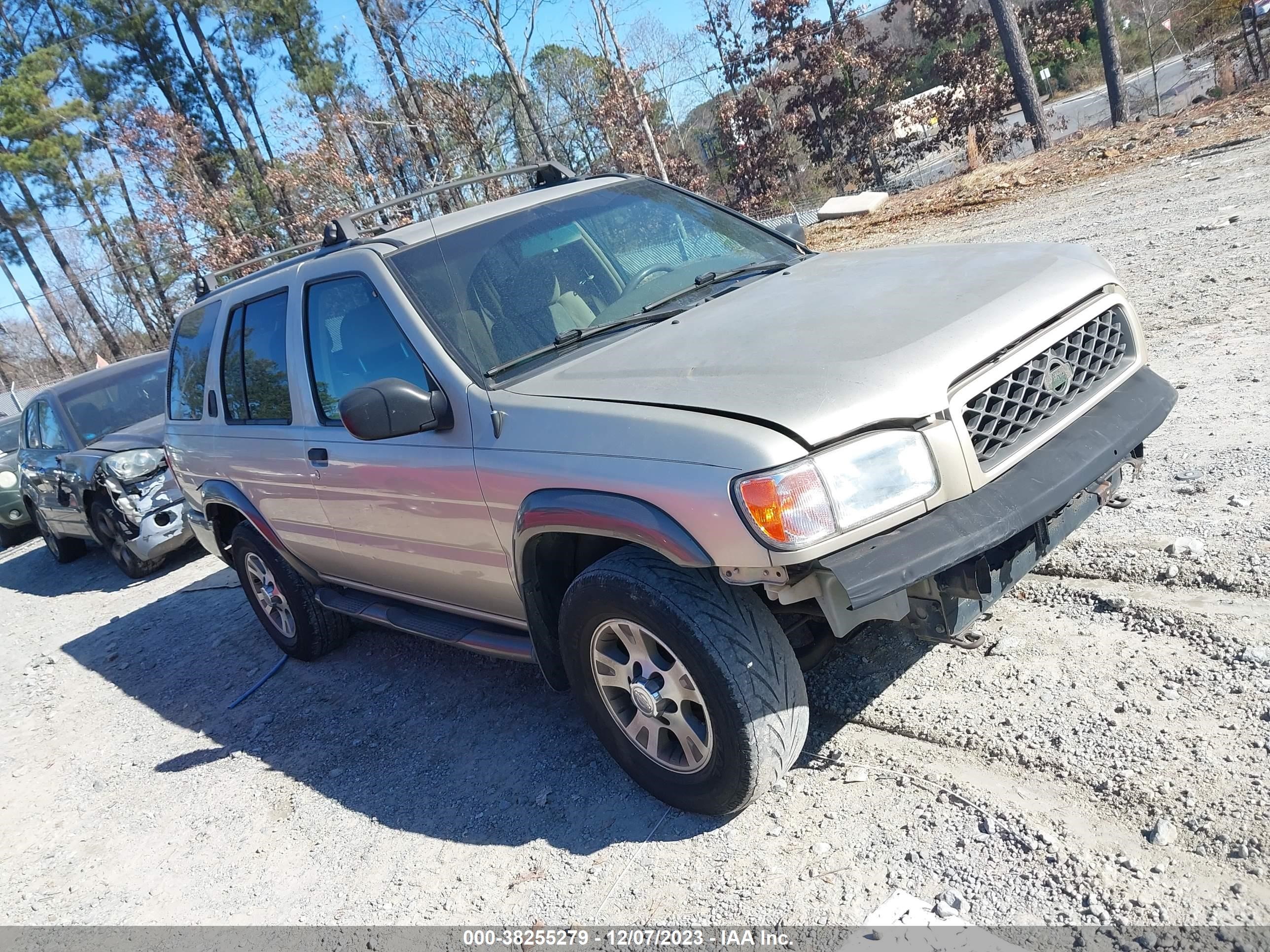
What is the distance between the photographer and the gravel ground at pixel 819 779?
8.58ft

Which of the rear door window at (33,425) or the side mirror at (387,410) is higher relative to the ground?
the rear door window at (33,425)

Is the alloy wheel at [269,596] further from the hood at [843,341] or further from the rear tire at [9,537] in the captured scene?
the rear tire at [9,537]

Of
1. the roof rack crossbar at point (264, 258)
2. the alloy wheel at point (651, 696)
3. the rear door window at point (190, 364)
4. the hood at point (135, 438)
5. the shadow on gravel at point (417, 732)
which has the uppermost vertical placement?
the roof rack crossbar at point (264, 258)

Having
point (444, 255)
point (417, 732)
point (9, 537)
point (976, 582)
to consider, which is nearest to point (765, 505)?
point (976, 582)

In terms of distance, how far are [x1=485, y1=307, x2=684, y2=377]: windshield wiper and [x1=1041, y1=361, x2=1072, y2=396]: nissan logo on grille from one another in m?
1.31

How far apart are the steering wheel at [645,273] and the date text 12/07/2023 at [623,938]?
2.27 m

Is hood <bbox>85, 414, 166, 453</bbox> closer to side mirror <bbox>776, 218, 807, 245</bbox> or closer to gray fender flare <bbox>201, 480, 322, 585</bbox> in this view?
gray fender flare <bbox>201, 480, 322, 585</bbox>

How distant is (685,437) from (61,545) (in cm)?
1051

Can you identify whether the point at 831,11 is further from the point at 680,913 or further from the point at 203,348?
the point at 680,913

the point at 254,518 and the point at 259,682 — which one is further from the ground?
the point at 254,518

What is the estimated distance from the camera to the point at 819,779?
319 centimetres

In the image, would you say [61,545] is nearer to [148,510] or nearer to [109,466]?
[109,466]

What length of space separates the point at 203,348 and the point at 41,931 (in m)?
3.04

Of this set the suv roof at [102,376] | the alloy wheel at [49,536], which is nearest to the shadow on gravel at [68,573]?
the alloy wheel at [49,536]
